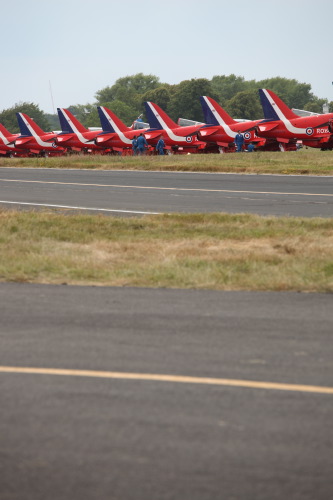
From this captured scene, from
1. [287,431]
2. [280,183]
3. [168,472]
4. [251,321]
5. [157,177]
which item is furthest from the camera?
[157,177]

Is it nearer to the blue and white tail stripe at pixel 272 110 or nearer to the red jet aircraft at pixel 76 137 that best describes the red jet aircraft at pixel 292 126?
the blue and white tail stripe at pixel 272 110

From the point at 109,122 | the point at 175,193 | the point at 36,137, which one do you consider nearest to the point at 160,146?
the point at 109,122

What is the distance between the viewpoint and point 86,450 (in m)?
5.12

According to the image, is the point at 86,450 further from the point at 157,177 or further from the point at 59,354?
the point at 157,177

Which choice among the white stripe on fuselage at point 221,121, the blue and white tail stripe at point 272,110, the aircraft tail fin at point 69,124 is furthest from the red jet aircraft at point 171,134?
the aircraft tail fin at point 69,124

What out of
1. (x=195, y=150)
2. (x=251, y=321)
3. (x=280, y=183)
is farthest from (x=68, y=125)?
(x=251, y=321)

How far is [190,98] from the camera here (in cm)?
13888

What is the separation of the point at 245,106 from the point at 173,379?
135m

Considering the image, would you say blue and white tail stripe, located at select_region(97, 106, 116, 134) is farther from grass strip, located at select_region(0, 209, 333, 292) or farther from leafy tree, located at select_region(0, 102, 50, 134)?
leafy tree, located at select_region(0, 102, 50, 134)

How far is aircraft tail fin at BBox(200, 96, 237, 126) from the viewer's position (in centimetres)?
6297

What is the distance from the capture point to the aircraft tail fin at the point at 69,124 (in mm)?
73688

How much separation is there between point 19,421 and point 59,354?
6.13 feet

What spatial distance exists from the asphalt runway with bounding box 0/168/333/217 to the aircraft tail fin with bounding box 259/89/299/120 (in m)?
23.2

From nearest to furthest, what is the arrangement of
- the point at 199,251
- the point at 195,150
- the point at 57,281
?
the point at 57,281
the point at 199,251
the point at 195,150
